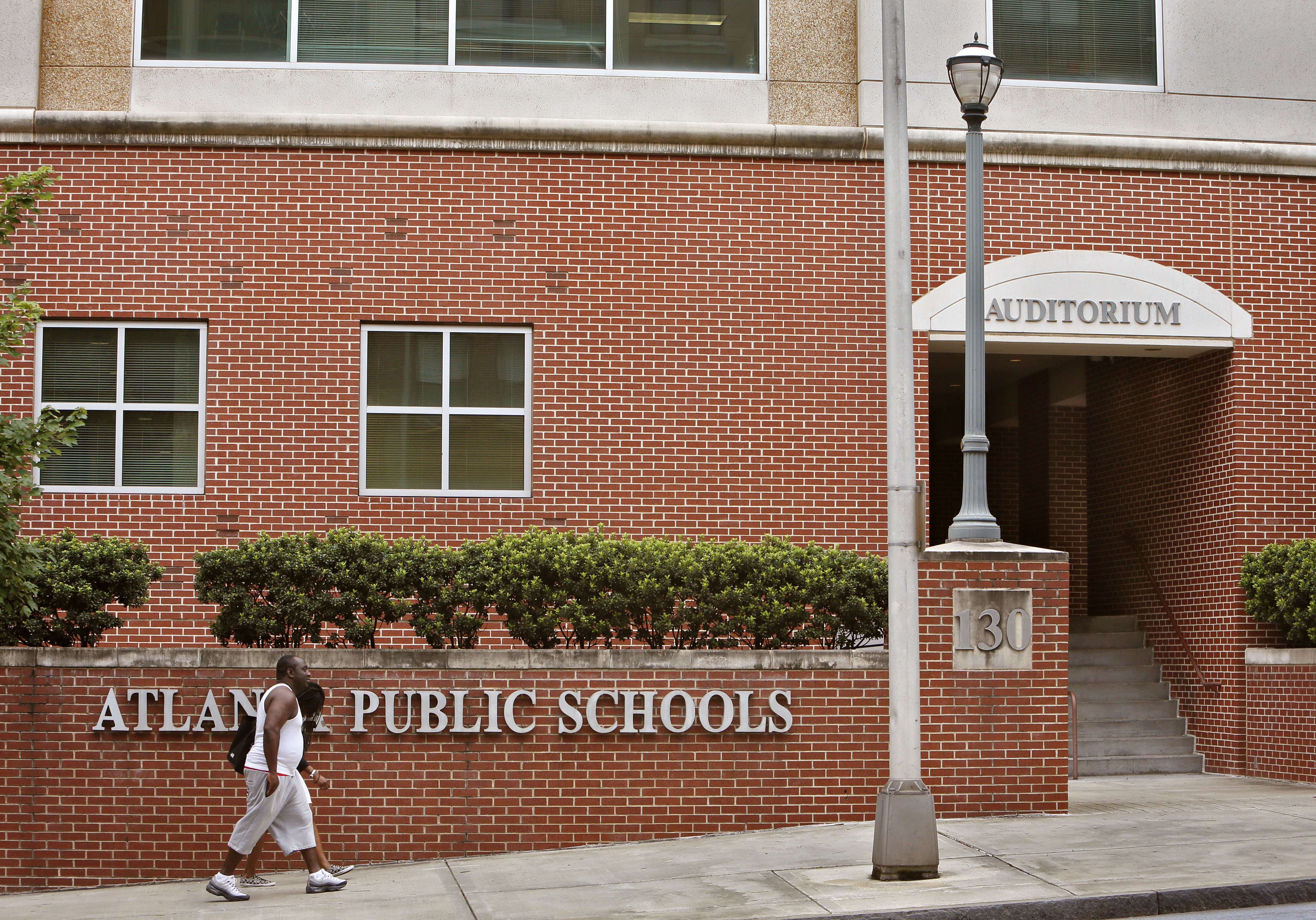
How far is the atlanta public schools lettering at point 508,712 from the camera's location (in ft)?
33.8

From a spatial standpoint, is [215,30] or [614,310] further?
[215,30]

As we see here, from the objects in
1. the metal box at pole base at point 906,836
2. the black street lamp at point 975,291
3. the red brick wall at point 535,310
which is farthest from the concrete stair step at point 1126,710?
the metal box at pole base at point 906,836

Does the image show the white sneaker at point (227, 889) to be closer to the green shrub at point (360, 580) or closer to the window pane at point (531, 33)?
the green shrub at point (360, 580)

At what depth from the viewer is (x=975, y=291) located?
35.8 feet

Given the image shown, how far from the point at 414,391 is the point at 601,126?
313 cm

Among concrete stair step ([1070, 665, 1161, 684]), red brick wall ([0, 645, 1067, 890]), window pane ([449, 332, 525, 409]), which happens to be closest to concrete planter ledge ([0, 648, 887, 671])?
red brick wall ([0, 645, 1067, 890])

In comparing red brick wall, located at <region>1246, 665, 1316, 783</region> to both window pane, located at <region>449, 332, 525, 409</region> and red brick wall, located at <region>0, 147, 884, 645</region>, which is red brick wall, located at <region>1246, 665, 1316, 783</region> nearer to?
red brick wall, located at <region>0, 147, 884, 645</region>

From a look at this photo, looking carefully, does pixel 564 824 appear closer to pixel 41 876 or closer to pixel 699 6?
pixel 41 876

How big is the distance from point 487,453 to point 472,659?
326 cm

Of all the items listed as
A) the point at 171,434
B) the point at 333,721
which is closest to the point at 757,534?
the point at 333,721

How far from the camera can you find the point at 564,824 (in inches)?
413

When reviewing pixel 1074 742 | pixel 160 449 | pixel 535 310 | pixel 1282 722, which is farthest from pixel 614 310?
pixel 1282 722

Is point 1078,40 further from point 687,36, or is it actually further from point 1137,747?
point 1137,747

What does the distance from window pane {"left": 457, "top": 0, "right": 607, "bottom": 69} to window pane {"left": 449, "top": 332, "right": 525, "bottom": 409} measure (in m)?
2.74
